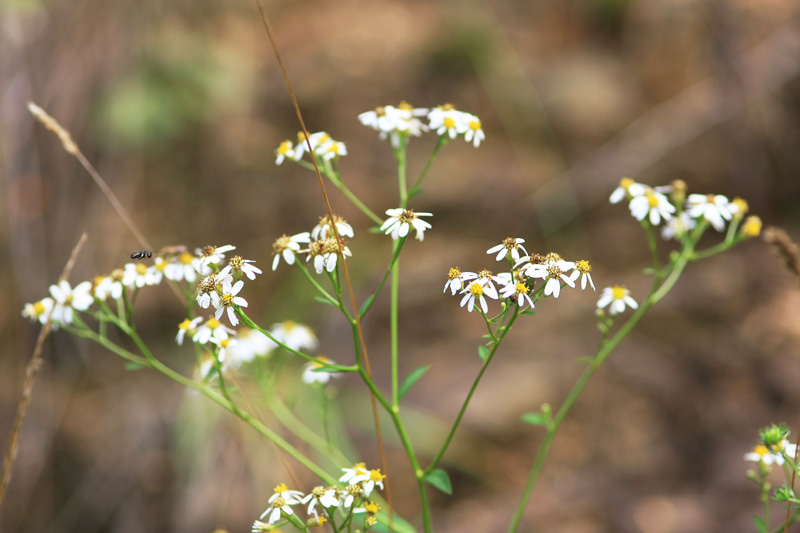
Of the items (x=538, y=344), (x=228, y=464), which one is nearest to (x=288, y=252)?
(x=228, y=464)

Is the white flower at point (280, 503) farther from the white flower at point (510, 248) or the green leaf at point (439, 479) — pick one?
the white flower at point (510, 248)

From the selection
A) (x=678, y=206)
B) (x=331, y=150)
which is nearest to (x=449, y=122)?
(x=331, y=150)

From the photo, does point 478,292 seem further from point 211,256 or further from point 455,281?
point 211,256

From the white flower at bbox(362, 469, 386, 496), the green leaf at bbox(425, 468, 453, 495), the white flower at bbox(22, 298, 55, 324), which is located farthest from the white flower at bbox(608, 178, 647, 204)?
the white flower at bbox(22, 298, 55, 324)

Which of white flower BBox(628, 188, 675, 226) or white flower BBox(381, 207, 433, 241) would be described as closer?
white flower BBox(381, 207, 433, 241)

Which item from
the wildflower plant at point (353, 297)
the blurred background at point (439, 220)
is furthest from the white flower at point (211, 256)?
the blurred background at point (439, 220)

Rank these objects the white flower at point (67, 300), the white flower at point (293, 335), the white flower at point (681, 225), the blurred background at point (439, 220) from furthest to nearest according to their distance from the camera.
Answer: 1. the blurred background at point (439, 220)
2. the white flower at point (293, 335)
3. the white flower at point (681, 225)
4. the white flower at point (67, 300)

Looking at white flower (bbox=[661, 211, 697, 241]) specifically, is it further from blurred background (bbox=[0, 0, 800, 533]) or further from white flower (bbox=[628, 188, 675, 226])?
blurred background (bbox=[0, 0, 800, 533])
